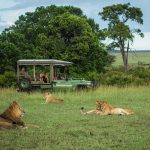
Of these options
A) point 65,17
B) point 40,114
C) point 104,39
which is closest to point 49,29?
point 65,17

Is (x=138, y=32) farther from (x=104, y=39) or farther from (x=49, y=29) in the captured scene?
(x=49, y=29)

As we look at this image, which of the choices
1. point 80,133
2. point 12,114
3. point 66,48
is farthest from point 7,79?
point 80,133

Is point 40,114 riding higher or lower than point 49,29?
lower

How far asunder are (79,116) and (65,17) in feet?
94.5

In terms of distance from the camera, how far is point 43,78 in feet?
79.9

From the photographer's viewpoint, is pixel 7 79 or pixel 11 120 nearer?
pixel 11 120

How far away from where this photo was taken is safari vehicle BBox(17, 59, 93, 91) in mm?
24125

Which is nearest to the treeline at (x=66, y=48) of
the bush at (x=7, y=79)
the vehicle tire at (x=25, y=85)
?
the bush at (x=7, y=79)

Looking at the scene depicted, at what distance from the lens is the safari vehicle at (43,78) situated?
2412 cm

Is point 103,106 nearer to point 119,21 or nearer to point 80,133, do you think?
point 80,133

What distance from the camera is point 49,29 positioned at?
4278cm

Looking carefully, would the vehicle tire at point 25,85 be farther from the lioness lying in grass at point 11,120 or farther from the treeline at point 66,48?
the treeline at point 66,48

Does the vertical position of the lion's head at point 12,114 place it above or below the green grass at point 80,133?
above

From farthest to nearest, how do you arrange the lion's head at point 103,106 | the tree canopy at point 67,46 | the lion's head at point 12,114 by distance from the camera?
the tree canopy at point 67,46, the lion's head at point 103,106, the lion's head at point 12,114
